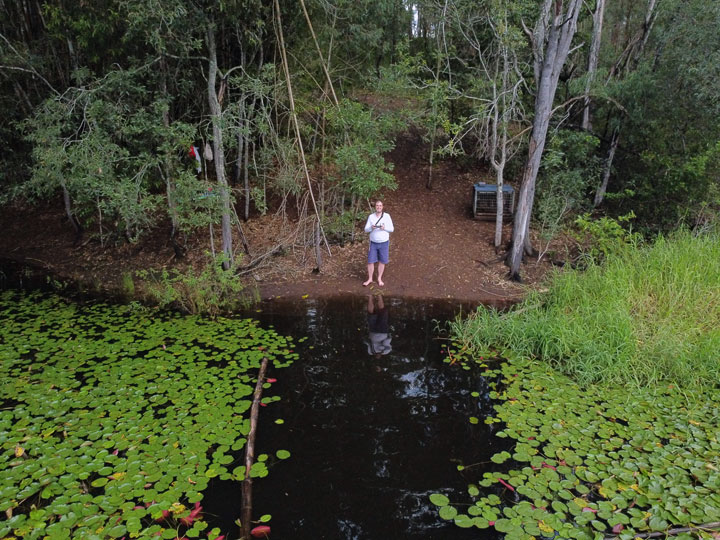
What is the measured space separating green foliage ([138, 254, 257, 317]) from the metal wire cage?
5734 millimetres

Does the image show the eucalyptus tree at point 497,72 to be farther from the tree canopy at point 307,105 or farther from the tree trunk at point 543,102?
the tree trunk at point 543,102

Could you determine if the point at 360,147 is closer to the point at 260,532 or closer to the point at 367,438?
the point at 367,438

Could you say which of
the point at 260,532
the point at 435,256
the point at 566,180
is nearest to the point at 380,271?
the point at 435,256

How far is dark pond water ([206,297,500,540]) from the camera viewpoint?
3.24m

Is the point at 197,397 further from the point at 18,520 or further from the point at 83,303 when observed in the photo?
the point at 83,303

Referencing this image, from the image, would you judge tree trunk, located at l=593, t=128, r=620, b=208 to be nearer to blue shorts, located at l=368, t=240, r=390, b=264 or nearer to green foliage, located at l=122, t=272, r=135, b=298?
blue shorts, located at l=368, t=240, r=390, b=264

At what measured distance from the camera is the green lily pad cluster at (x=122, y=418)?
312 centimetres

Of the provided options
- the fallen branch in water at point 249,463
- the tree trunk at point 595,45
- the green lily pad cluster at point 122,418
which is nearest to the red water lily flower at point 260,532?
the fallen branch in water at point 249,463

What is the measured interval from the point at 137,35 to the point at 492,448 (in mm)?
8109

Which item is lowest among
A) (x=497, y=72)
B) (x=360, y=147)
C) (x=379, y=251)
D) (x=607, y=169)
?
(x=379, y=251)

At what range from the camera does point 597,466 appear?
361 cm

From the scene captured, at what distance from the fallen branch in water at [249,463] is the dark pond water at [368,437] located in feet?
0.28

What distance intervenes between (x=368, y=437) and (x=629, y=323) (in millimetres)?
3562

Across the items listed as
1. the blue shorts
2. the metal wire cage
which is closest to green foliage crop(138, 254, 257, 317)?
the blue shorts
